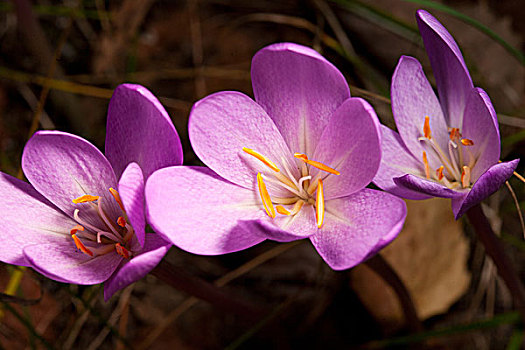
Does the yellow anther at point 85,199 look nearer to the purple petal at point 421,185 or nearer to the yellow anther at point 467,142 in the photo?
the purple petal at point 421,185

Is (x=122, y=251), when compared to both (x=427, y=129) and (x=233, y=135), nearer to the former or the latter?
(x=233, y=135)

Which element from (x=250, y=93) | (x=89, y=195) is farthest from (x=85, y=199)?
(x=250, y=93)

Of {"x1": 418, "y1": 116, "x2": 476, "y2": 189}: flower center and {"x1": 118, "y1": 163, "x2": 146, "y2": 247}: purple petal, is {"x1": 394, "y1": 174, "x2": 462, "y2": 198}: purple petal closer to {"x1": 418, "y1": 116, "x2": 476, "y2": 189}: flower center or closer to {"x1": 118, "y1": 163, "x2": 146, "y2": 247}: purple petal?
{"x1": 418, "y1": 116, "x2": 476, "y2": 189}: flower center

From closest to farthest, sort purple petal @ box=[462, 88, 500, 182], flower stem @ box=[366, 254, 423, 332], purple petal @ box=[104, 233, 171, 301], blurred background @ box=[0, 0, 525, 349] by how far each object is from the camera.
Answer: purple petal @ box=[104, 233, 171, 301]
purple petal @ box=[462, 88, 500, 182]
flower stem @ box=[366, 254, 423, 332]
blurred background @ box=[0, 0, 525, 349]

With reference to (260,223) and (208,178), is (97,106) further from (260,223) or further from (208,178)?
(260,223)

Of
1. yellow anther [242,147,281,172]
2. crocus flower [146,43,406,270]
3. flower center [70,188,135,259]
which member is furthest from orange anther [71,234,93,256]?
yellow anther [242,147,281,172]

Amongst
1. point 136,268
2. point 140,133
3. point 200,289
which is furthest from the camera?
point 200,289
